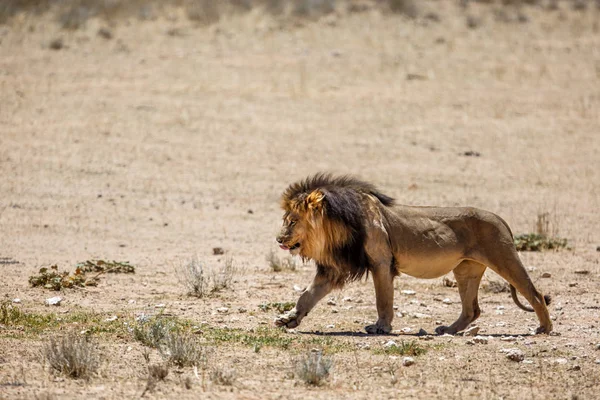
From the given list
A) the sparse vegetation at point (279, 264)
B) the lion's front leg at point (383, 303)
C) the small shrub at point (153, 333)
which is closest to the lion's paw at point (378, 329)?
the lion's front leg at point (383, 303)

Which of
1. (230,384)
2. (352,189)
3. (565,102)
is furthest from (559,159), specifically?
(230,384)

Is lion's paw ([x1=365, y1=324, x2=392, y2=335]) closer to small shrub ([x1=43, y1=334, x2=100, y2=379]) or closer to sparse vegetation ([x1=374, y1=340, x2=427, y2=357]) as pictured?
sparse vegetation ([x1=374, y1=340, x2=427, y2=357])

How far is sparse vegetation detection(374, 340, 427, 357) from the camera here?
8.54m

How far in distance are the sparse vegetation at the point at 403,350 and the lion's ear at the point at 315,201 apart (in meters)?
1.56

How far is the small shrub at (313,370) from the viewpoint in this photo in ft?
24.5

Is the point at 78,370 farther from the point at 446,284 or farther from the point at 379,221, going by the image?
the point at 446,284

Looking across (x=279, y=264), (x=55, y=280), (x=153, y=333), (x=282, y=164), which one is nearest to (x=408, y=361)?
(x=153, y=333)

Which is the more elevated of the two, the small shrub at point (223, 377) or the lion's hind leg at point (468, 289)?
the lion's hind leg at point (468, 289)

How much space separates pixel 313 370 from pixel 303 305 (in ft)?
6.86

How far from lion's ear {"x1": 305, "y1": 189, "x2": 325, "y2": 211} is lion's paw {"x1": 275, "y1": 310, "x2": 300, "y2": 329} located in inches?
38.5

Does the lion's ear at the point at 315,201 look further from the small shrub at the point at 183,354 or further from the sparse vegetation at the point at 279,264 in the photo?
the sparse vegetation at the point at 279,264

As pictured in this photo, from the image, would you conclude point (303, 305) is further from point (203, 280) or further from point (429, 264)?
point (203, 280)

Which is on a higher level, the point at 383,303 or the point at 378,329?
the point at 383,303

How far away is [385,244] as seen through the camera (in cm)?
973
